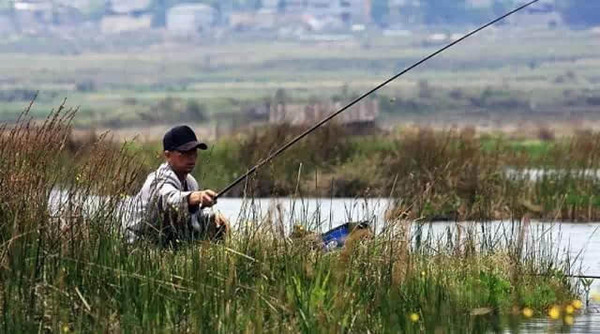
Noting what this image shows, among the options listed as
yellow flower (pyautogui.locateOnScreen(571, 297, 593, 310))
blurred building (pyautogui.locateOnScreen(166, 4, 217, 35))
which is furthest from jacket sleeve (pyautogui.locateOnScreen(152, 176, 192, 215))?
blurred building (pyautogui.locateOnScreen(166, 4, 217, 35))

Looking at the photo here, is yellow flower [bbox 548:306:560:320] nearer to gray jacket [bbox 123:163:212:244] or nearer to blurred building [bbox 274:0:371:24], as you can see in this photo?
gray jacket [bbox 123:163:212:244]

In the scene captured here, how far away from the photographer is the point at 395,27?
4414 inches

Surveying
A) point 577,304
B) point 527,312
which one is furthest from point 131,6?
point 527,312

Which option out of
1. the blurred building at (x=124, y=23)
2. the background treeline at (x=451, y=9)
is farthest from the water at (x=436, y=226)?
the blurred building at (x=124, y=23)

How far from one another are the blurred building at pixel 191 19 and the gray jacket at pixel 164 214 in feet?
310

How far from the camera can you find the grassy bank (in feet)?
32.7

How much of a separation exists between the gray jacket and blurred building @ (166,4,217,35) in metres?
94.6

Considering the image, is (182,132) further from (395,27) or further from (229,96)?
(395,27)

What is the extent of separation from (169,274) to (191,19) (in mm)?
98499

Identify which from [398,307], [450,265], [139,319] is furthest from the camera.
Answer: [450,265]

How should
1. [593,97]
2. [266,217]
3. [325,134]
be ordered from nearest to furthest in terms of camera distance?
[266,217] → [325,134] → [593,97]

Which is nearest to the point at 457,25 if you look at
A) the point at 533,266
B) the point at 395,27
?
the point at 395,27

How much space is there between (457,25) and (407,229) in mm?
96739

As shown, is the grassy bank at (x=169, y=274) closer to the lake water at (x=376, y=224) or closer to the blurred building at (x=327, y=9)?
the lake water at (x=376, y=224)
